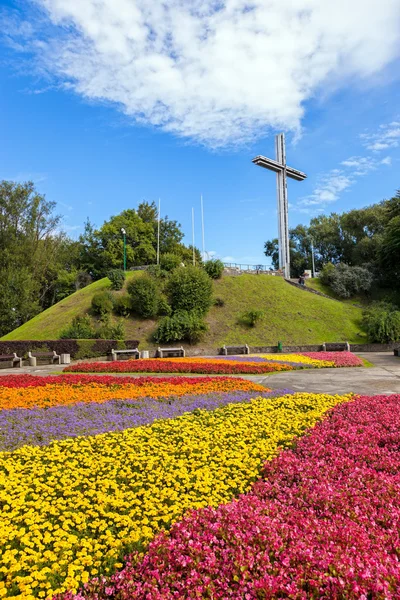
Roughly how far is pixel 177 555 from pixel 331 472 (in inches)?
84.6

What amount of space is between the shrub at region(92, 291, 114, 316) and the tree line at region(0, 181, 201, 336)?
31.3 feet

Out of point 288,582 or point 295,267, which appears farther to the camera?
point 295,267

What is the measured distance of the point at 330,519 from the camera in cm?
332

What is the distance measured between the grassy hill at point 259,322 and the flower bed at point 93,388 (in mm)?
17077

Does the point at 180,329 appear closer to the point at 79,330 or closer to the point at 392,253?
the point at 79,330

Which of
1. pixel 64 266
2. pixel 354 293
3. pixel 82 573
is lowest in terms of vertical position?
pixel 82 573

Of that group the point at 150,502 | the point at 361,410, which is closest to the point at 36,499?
the point at 150,502

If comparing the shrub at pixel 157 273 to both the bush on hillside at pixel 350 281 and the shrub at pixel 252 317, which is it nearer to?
the shrub at pixel 252 317

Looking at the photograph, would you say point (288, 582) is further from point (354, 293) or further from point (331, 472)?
point (354, 293)

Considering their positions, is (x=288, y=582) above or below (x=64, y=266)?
below

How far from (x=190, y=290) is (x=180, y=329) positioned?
4.25 metres

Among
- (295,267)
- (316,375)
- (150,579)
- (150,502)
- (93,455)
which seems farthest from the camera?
(295,267)

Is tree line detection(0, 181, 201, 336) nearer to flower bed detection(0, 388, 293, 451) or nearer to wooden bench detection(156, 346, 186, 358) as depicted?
wooden bench detection(156, 346, 186, 358)

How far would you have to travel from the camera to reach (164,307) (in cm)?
3303
